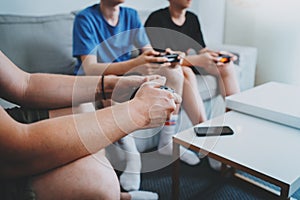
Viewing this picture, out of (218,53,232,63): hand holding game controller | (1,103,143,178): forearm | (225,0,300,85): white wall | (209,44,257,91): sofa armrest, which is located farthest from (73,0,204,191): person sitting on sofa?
(225,0,300,85): white wall

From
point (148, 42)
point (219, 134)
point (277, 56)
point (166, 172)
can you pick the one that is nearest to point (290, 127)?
point (219, 134)

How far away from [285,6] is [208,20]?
24.6 inches

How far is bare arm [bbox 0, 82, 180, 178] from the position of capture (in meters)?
0.53

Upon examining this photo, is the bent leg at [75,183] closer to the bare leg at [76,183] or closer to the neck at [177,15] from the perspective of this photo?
the bare leg at [76,183]

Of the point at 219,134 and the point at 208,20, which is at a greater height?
the point at 208,20

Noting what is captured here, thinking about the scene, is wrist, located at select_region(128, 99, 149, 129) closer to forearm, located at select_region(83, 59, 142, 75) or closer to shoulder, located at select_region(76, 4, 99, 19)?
forearm, located at select_region(83, 59, 142, 75)

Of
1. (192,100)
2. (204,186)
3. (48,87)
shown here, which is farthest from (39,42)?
(204,186)

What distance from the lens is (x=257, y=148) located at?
0.94m

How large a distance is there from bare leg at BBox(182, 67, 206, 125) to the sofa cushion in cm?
60

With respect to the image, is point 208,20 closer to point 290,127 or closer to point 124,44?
point 124,44

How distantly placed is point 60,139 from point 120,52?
1.00 meters

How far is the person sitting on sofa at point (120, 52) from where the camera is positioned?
1226 millimetres

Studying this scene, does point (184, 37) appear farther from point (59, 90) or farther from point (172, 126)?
point (59, 90)

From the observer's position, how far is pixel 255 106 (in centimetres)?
115
